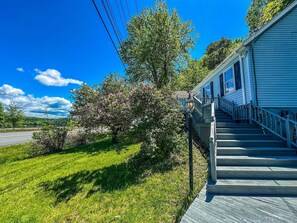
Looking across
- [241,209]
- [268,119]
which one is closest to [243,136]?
[268,119]

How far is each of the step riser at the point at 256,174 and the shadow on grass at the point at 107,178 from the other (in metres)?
1.85

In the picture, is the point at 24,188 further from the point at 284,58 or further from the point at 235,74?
the point at 284,58

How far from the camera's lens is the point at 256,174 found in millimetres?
4926

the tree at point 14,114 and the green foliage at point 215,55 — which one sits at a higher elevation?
the green foliage at point 215,55

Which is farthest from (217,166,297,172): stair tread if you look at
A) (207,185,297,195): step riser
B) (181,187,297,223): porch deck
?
(181,187,297,223): porch deck

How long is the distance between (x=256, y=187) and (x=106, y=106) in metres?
6.97

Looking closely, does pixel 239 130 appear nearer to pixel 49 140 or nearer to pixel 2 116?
pixel 49 140

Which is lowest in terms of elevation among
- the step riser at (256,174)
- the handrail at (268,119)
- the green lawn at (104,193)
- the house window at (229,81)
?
the green lawn at (104,193)

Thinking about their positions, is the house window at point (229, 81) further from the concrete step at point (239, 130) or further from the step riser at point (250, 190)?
the step riser at point (250, 190)

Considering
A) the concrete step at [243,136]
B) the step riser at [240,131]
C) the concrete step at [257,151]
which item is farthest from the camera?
the step riser at [240,131]

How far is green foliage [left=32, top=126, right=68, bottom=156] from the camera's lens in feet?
41.5

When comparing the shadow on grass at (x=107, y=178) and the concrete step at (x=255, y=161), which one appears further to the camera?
the shadow on grass at (x=107, y=178)

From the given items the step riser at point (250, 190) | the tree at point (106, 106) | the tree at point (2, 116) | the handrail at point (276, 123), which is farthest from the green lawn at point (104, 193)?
the tree at point (2, 116)

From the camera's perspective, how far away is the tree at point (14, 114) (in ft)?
170
